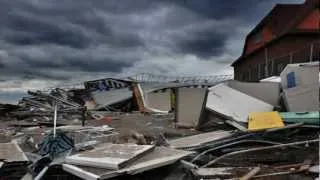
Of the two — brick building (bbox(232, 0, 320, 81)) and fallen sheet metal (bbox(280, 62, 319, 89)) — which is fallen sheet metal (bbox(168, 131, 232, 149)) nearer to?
fallen sheet metal (bbox(280, 62, 319, 89))

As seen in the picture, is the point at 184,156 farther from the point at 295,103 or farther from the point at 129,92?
the point at 129,92

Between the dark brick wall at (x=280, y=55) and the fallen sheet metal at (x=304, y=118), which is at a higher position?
the dark brick wall at (x=280, y=55)

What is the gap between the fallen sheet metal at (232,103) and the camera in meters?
8.62

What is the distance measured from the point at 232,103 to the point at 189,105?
284 centimetres

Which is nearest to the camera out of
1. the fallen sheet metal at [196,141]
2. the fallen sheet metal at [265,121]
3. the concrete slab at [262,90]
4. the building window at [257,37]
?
the fallen sheet metal at [265,121]

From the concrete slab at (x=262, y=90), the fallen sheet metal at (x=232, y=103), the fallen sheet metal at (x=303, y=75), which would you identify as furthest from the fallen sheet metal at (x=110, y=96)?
the fallen sheet metal at (x=303, y=75)

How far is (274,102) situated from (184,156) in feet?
13.4

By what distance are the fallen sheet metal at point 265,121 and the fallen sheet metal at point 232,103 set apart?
93 cm

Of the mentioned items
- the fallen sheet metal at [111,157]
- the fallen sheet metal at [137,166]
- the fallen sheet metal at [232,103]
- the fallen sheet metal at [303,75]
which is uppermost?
the fallen sheet metal at [303,75]

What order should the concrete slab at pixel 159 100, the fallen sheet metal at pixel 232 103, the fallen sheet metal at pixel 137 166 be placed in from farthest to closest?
the concrete slab at pixel 159 100 < the fallen sheet metal at pixel 232 103 < the fallen sheet metal at pixel 137 166

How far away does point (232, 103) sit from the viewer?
29.3 ft

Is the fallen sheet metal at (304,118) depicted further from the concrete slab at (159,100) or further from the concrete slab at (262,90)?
the concrete slab at (159,100)

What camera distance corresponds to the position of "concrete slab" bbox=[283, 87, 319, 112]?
774cm

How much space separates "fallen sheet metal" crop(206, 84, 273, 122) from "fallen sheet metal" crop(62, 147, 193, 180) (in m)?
2.76
